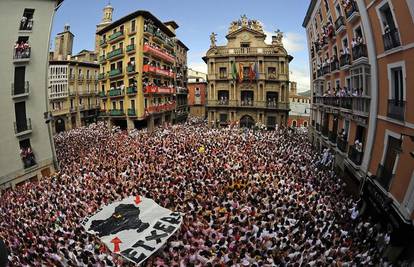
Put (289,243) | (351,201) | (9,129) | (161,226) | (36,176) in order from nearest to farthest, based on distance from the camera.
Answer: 1. (289,243)
2. (161,226)
3. (351,201)
4. (9,129)
5. (36,176)

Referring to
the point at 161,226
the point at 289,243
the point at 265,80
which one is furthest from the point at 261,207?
the point at 265,80

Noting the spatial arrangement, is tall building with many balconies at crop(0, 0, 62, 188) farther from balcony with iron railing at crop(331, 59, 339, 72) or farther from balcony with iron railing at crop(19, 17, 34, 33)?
balcony with iron railing at crop(331, 59, 339, 72)

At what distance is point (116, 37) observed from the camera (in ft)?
122

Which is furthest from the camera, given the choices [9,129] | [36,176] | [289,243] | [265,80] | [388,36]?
[265,80]

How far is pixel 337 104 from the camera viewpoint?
18781mm

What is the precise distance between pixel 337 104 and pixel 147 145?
1417 cm

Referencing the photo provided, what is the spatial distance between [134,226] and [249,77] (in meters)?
33.6

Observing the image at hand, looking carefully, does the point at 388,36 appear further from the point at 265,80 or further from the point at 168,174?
the point at 265,80

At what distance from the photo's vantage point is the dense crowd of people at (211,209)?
29.6 feet

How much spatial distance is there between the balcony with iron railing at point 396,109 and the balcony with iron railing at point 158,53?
29018 mm

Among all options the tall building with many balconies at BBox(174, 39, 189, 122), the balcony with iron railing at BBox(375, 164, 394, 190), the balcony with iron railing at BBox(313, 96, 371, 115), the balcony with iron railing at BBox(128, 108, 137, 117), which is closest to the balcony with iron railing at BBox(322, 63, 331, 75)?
the balcony with iron railing at BBox(313, 96, 371, 115)

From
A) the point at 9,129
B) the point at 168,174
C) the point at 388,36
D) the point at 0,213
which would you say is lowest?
the point at 0,213

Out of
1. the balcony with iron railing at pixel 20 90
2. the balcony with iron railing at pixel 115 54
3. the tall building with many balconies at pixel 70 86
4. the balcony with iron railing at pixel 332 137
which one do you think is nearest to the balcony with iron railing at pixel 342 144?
the balcony with iron railing at pixel 332 137

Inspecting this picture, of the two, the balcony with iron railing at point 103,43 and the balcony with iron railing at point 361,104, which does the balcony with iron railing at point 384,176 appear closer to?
the balcony with iron railing at point 361,104
